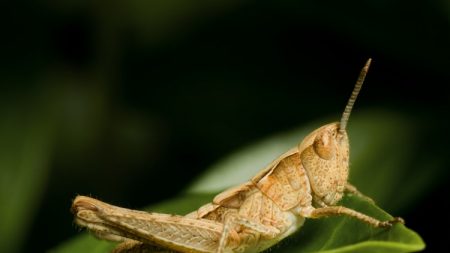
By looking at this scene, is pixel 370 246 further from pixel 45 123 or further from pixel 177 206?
pixel 45 123

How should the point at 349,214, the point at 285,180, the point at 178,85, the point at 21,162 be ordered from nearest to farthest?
the point at 349,214 < the point at 285,180 < the point at 21,162 < the point at 178,85

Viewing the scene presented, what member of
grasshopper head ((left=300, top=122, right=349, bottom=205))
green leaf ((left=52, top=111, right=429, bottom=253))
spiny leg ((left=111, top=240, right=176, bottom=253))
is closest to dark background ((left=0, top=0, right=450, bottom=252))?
green leaf ((left=52, top=111, right=429, bottom=253))

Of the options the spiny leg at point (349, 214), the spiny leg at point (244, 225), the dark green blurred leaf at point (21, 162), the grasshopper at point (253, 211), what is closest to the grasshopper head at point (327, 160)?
the grasshopper at point (253, 211)

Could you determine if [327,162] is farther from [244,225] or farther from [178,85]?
[178,85]

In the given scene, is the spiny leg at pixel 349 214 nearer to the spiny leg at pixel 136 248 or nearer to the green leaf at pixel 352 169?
the green leaf at pixel 352 169

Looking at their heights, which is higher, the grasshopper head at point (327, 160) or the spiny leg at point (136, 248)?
the grasshopper head at point (327, 160)

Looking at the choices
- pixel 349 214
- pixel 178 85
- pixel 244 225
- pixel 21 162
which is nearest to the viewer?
pixel 349 214

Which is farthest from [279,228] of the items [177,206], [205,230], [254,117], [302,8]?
[254,117]

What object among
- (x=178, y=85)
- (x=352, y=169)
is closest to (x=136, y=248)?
(x=352, y=169)
